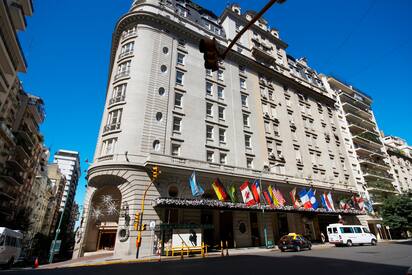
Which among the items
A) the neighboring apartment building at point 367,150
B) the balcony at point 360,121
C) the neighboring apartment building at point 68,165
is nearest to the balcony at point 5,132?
the neighboring apartment building at point 367,150

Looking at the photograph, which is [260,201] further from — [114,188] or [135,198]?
[114,188]

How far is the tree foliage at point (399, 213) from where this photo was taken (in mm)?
33406

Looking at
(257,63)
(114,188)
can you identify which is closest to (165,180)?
(114,188)

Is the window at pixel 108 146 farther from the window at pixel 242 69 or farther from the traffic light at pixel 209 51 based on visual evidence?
the window at pixel 242 69

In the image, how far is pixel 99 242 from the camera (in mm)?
24156

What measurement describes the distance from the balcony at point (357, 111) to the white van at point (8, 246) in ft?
208

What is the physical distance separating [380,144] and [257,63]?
38488 mm

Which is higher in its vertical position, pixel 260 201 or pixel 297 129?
pixel 297 129

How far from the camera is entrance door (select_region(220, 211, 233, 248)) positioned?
25078 millimetres

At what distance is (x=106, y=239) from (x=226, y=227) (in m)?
13.2

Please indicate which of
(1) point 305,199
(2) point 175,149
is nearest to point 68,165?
(2) point 175,149

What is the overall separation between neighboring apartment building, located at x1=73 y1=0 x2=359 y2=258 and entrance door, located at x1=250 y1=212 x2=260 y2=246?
0.38 ft

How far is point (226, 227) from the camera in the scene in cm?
2577

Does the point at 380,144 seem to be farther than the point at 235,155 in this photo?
Yes
